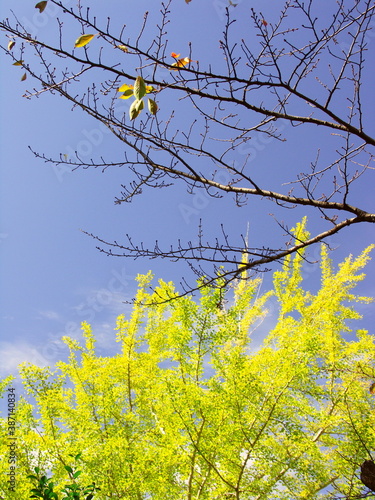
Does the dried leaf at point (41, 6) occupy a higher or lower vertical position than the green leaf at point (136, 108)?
higher

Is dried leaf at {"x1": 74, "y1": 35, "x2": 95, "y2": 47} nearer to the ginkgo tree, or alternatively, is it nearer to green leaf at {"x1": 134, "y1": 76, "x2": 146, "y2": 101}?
green leaf at {"x1": 134, "y1": 76, "x2": 146, "y2": 101}

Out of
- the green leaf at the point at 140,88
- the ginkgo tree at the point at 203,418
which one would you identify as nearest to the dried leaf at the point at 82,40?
the green leaf at the point at 140,88

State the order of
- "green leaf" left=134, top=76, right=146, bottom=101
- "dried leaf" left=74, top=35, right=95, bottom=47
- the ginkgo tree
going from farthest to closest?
the ginkgo tree < "dried leaf" left=74, top=35, right=95, bottom=47 < "green leaf" left=134, top=76, right=146, bottom=101

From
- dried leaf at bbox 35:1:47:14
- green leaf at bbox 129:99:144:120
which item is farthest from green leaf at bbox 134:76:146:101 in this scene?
dried leaf at bbox 35:1:47:14

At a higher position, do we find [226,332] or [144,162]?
[226,332]

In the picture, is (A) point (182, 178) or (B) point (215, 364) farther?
(B) point (215, 364)

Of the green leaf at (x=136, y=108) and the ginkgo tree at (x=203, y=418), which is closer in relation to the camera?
the green leaf at (x=136, y=108)

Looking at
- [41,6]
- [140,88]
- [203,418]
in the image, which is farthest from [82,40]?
[203,418]

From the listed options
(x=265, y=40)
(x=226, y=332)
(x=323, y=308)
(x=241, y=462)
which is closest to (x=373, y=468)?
(x=265, y=40)

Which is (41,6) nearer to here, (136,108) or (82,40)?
(82,40)

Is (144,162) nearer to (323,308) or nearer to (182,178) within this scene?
(182,178)

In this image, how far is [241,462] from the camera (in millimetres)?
6621

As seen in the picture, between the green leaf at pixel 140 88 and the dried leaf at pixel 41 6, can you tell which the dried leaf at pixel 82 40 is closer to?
the dried leaf at pixel 41 6

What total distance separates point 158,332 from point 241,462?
128 inches
